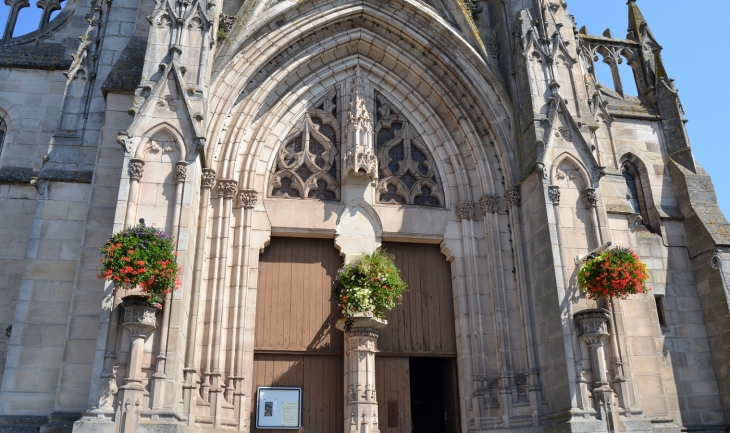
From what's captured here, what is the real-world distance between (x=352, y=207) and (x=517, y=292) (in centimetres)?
341

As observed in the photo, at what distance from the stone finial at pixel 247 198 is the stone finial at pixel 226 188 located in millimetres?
193

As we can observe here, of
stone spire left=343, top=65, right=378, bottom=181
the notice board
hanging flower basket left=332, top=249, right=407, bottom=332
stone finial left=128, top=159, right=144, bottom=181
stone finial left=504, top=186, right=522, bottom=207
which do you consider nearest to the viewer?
stone finial left=128, top=159, right=144, bottom=181

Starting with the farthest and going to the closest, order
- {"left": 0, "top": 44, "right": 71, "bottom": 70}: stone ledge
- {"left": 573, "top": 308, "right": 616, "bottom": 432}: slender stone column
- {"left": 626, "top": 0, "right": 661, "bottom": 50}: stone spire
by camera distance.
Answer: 1. {"left": 626, "top": 0, "right": 661, "bottom": 50}: stone spire
2. {"left": 0, "top": 44, "right": 71, "bottom": 70}: stone ledge
3. {"left": 573, "top": 308, "right": 616, "bottom": 432}: slender stone column

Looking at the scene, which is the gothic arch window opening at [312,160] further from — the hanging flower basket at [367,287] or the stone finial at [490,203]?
the stone finial at [490,203]

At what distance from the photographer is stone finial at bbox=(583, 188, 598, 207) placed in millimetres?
10203

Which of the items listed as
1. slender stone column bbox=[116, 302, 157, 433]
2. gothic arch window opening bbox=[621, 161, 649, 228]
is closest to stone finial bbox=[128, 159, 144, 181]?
slender stone column bbox=[116, 302, 157, 433]

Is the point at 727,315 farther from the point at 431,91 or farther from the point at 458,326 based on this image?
the point at 431,91

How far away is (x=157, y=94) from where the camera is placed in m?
9.38

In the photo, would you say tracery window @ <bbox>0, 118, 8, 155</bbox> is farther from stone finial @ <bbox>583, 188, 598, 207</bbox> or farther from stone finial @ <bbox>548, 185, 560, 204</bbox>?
stone finial @ <bbox>583, 188, 598, 207</bbox>

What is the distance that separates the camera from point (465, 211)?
11.7 metres

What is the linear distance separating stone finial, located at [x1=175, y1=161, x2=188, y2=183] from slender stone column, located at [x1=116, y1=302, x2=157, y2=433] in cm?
202

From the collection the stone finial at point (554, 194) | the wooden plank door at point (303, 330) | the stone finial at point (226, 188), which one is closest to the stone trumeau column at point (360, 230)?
Result: the wooden plank door at point (303, 330)

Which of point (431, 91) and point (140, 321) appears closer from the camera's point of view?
point (140, 321)

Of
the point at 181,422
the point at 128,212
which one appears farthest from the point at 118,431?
the point at 128,212
